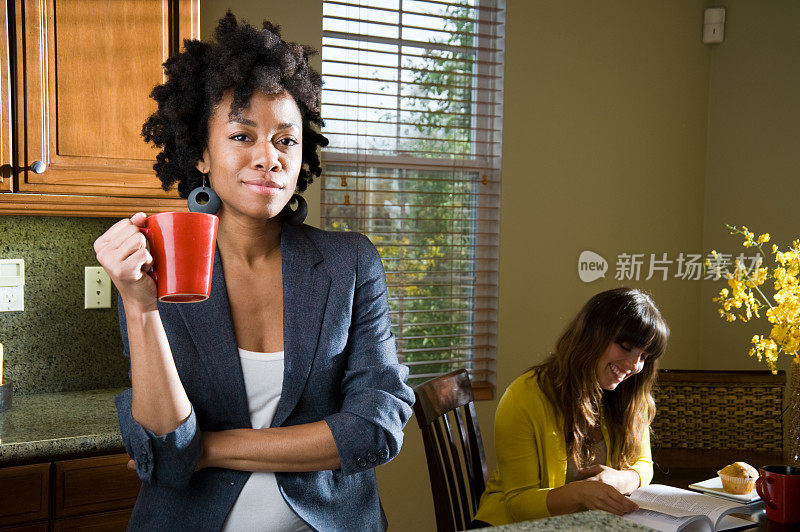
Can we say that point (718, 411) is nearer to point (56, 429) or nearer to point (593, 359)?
point (593, 359)

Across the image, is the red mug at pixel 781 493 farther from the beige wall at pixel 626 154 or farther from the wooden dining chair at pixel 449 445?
the beige wall at pixel 626 154

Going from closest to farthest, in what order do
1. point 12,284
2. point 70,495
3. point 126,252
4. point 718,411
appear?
point 126,252
point 70,495
point 12,284
point 718,411

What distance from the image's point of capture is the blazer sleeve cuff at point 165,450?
1103 millimetres

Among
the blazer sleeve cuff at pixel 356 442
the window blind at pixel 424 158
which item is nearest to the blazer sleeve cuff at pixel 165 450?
the blazer sleeve cuff at pixel 356 442

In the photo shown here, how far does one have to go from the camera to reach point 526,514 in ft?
6.07

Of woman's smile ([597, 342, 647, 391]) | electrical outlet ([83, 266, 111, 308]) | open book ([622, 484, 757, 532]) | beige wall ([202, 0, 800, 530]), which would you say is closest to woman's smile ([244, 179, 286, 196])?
open book ([622, 484, 757, 532])

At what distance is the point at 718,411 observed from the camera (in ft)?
7.98

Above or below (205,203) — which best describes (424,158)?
above

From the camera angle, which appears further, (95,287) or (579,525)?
(95,287)

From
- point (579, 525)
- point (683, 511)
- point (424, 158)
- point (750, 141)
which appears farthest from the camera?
point (750, 141)

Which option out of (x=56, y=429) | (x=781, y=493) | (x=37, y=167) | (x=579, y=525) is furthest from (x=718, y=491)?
(x=37, y=167)

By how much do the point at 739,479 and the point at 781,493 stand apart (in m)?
0.17

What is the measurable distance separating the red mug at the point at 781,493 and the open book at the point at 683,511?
0.05 m

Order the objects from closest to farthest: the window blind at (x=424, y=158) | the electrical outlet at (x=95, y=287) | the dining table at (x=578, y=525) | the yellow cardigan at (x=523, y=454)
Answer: the dining table at (x=578, y=525), the yellow cardigan at (x=523, y=454), the electrical outlet at (x=95, y=287), the window blind at (x=424, y=158)
